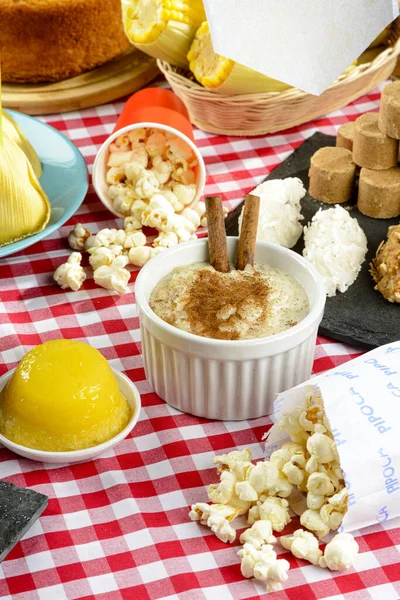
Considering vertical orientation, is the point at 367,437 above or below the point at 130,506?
above

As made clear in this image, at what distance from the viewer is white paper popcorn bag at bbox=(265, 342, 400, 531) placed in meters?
0.94

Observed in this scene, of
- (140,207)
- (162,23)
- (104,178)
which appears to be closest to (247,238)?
(140,207)

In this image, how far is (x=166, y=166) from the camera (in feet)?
4.93

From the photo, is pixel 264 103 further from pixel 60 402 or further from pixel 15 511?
pixel 15 511

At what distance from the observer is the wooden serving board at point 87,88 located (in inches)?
72.1

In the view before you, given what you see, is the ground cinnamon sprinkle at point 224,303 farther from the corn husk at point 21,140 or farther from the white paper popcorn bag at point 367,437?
the corn husk at point 21,140

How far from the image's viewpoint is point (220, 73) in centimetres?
156

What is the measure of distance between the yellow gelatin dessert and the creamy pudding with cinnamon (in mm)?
120

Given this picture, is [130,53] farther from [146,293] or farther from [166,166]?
[146,293]

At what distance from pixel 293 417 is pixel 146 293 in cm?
26

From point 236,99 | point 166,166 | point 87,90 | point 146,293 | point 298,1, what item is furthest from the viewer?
point 87,90

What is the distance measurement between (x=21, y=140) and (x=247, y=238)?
50cm

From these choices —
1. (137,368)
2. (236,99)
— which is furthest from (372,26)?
(236,99)

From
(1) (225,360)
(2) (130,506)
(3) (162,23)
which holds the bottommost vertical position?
(2) (130,506)
